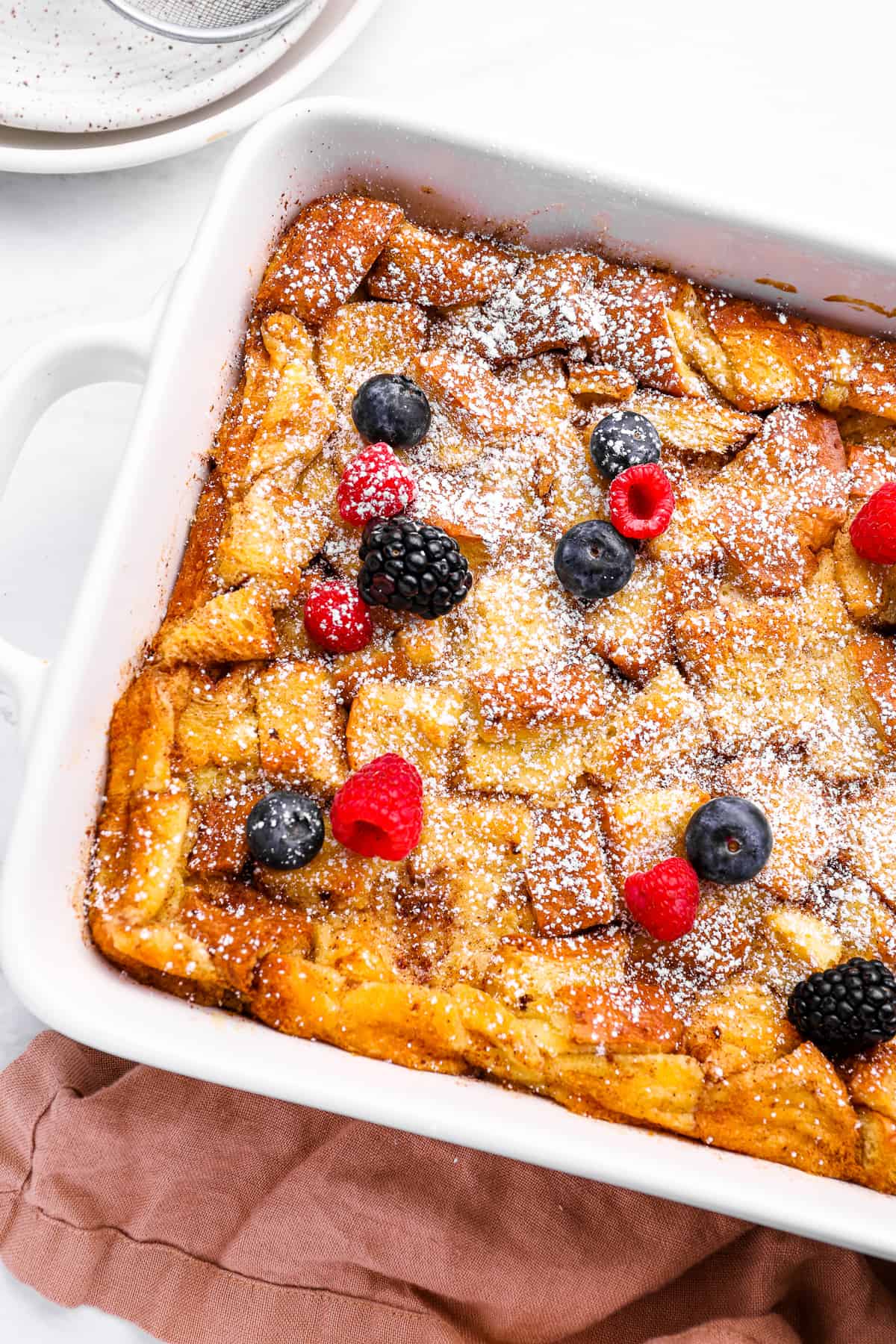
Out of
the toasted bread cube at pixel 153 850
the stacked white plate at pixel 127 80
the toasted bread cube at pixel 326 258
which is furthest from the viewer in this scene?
the stacked white plate at pixel 127 80

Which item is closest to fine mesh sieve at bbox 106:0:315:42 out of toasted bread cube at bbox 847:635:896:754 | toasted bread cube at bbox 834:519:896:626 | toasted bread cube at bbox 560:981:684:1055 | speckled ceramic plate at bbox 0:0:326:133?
speckled ceramic plate at bbox 0:0:326:133

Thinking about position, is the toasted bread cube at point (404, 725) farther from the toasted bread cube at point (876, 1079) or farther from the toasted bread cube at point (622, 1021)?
the toasted bread cube at point (876, 1079)

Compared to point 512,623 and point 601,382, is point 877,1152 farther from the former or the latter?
point 601,382

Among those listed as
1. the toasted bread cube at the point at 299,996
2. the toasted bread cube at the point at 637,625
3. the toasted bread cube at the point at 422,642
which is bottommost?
the toasted bread cube at the point at 299,996

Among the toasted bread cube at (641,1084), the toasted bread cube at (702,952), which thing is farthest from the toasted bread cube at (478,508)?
the toasted bread cube at (641,1084)

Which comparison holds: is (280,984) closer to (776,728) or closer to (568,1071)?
(568,1071)

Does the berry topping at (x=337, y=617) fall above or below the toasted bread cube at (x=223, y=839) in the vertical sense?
above
